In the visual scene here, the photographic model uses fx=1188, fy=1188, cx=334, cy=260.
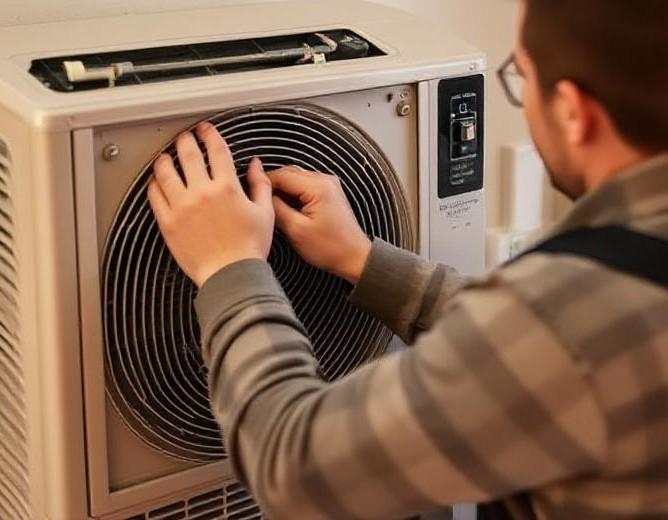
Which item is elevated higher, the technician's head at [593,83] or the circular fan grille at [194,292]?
the technician's head at [593,83]

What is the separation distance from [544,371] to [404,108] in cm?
43

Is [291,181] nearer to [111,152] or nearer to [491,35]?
[111,152]

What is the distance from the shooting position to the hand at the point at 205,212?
34.9 inches

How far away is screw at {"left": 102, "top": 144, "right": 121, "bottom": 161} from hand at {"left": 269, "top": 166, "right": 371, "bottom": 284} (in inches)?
5.5

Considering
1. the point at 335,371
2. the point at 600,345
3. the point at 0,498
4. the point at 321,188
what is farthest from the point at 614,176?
the point at 0,498

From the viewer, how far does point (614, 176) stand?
73cm

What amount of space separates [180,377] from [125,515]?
0.40 feet

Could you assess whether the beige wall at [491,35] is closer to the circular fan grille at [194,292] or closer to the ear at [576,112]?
the circular fan grille at [194,292]

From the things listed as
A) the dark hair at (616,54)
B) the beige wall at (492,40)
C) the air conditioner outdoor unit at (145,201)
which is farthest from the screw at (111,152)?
the beige wall at (492,40)

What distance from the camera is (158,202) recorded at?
35.6 inches

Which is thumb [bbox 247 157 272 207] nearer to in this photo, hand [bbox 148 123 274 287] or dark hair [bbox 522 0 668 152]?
hand [bbox 148 123 274 287]

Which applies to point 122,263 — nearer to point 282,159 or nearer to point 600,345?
point 282,159

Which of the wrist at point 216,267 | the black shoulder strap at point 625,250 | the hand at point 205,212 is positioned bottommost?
the wrist at point 216,267

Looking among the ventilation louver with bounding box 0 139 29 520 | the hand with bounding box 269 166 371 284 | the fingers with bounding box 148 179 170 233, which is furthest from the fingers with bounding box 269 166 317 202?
the ventilation louver with bounding box 0 139 29 520
